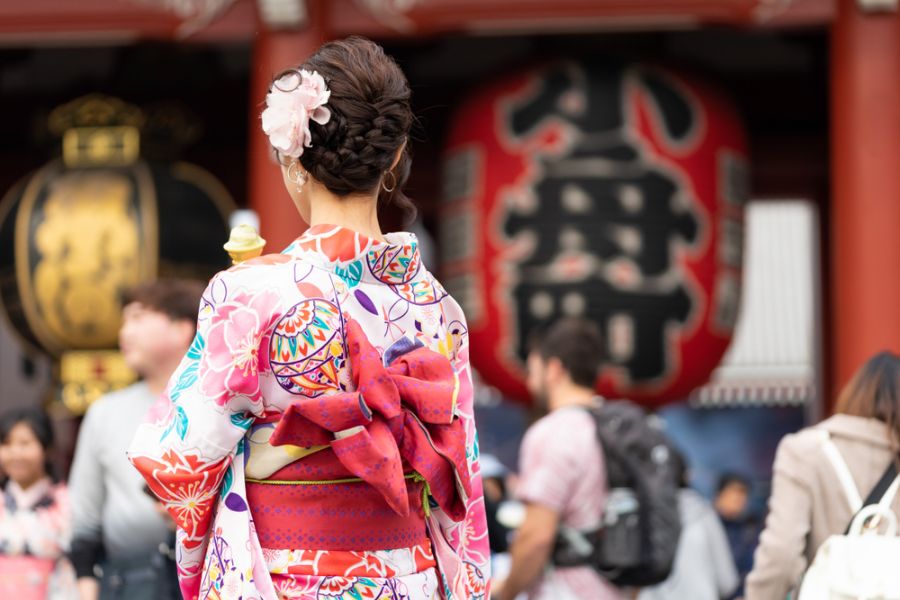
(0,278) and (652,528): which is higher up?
(0,278)

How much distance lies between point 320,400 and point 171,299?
6.96ft

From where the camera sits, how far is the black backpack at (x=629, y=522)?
450cm

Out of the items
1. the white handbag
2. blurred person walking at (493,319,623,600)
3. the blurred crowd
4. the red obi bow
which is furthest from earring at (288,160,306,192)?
blurred person walking at (493,319,623,600)

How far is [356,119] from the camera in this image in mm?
2398

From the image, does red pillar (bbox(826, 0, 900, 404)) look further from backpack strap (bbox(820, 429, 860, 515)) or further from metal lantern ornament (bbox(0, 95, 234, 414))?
metal lantern ornament (bbox(0, 95, 234, 414))

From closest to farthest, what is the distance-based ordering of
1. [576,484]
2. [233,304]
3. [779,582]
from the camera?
[233,304]
[779,582]
[576,484]

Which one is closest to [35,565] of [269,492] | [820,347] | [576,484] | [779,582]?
[576,484]

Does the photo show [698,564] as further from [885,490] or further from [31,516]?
[31,516]

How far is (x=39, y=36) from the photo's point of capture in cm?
688

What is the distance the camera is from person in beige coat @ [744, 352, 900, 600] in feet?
12.4

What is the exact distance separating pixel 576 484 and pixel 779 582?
88 cm

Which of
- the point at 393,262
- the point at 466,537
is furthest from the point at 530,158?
the point at 393,262

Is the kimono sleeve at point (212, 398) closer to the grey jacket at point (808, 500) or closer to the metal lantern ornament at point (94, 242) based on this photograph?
the grey jacket at point (808, 500)

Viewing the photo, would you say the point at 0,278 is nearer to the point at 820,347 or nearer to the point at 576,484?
the point at 576,484
